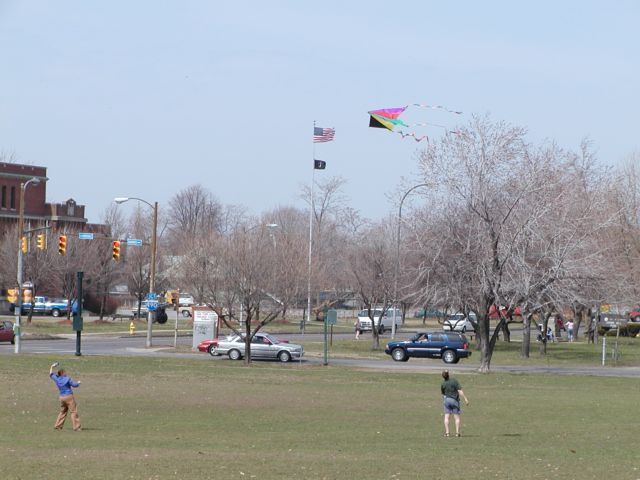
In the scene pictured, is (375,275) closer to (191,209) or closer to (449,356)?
(449,356)

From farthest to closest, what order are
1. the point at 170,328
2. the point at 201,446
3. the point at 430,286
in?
the point at 170,328 → the point at 430,286 → the point at 201,446

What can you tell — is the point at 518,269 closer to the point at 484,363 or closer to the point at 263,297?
the point at 484,363

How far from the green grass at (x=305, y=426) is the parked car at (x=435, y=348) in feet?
31.7

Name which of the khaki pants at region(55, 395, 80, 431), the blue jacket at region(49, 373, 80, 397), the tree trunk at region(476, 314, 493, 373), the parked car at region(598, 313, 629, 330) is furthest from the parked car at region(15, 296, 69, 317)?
the blue jacket at region(49, 373, 80, 397)

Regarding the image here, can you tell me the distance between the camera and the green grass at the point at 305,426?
17516 millimetres

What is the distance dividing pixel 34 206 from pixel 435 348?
60.4 m

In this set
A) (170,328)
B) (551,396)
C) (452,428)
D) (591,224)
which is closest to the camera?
(452,428)

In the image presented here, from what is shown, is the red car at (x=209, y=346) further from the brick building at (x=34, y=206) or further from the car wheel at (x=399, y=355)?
the brick building at (x=34, y=206)

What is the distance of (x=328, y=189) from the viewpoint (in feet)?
431

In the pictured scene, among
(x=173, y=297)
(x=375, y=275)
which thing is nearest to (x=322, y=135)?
(x=375, y=275)

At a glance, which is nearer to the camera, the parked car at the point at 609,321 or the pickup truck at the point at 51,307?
the parked car at the point at 609,321

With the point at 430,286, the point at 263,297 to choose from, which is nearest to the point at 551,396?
the point at 430,286

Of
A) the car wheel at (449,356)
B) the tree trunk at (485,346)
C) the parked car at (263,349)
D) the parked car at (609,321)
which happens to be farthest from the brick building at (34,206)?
the tree trunk at (485,346)

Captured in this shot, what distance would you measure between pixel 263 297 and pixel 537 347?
79.4 feet
